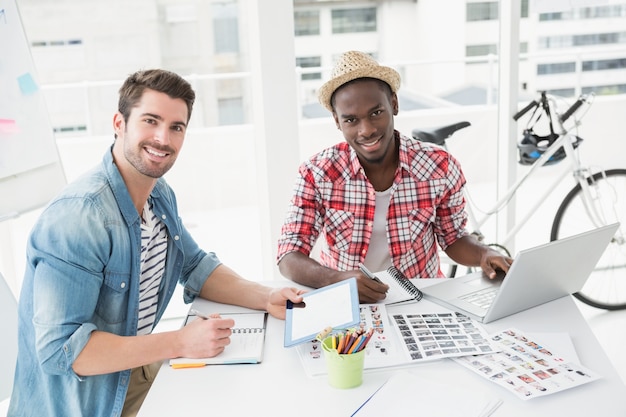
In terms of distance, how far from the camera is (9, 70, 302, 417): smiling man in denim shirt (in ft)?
4.17

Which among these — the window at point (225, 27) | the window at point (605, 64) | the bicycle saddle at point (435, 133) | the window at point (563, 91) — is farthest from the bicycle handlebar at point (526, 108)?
the window at point (225, 27)

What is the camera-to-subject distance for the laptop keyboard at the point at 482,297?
58.0 inches

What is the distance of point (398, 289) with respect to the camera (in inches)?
62.2

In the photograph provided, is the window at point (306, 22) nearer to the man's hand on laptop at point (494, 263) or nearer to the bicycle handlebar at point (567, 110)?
the bicycle handlebar at point (567, 110)

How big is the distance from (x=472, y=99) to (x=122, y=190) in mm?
2110

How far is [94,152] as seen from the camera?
287 cm

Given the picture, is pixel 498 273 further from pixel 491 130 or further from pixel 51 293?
pixel 491 130

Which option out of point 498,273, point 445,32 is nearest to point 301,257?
point 498,273

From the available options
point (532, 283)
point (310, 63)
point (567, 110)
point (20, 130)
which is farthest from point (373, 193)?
point (567, 110)

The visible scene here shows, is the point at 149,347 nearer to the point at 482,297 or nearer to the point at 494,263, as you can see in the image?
the point at 482,297

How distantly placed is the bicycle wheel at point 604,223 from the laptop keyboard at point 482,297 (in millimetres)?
1542

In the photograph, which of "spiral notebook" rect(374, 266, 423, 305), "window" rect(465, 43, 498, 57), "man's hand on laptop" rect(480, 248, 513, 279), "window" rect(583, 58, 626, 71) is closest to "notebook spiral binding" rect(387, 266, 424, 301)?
"spiral notebook" rect(374, 266, 423, 305)

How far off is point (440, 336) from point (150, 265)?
696 mm

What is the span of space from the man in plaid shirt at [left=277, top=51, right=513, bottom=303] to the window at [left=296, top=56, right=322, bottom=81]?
3.11 ft
